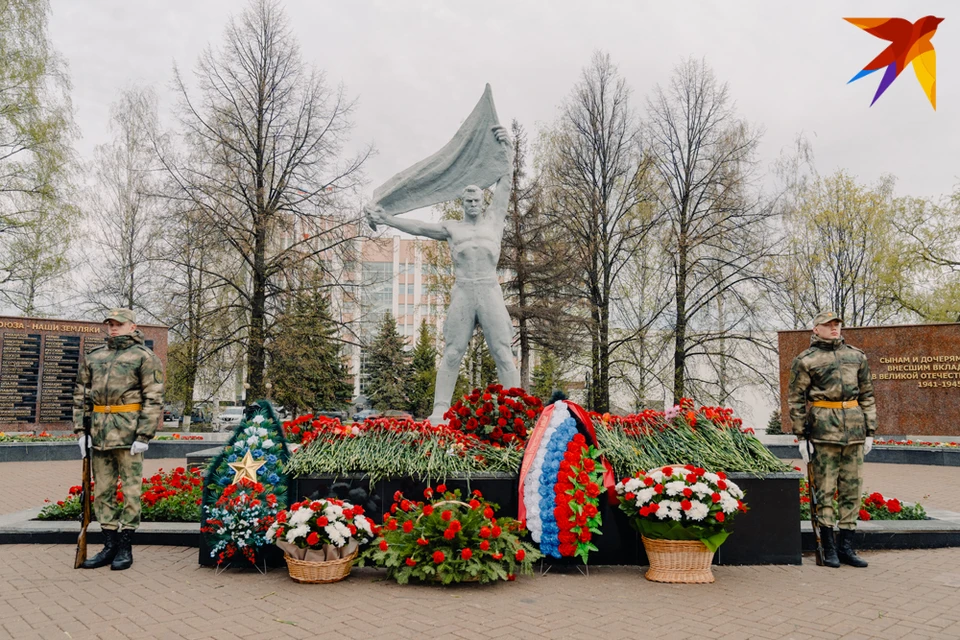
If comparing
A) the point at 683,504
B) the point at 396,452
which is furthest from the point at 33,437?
the point at 683,504

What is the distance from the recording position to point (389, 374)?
1384 inches

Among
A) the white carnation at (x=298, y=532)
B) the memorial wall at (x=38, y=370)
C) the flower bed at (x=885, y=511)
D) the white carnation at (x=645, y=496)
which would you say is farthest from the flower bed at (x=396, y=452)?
the memorial wall at (x=38, y=370)

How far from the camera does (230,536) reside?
17.9 feet

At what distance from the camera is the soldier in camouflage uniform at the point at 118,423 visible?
5832mm

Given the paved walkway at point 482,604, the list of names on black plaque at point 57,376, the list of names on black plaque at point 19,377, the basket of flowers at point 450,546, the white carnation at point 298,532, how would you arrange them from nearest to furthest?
1. the paved walkway at point 482,604
2. the basket of flowers at point 450,546
3. the white carnation at point 298,532
4. the list of names on black plaque at point 19,377
5. the list of names on black plaque at point 57,376

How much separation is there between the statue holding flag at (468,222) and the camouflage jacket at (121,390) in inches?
112

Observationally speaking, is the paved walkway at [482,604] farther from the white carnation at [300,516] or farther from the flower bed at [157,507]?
the flower bed at [157,507]

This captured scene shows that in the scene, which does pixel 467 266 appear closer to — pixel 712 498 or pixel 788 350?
pixel 712 498

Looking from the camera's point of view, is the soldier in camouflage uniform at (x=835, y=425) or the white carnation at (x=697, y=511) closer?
the white carnation at (x=697, y=511)

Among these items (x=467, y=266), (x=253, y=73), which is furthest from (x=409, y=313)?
(x=467, y=266)

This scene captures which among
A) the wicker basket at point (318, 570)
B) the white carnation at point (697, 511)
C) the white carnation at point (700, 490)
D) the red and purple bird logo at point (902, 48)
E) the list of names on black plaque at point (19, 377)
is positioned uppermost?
the red and purple bird logo at point (902, 48)

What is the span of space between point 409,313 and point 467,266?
2111 inches

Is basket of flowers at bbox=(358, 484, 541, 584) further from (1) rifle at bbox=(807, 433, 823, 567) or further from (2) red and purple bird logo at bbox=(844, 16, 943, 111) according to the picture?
(2) red and purple bird logo at bbox=(844, 16, 943, 111)

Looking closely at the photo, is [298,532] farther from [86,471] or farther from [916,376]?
[916,376]
